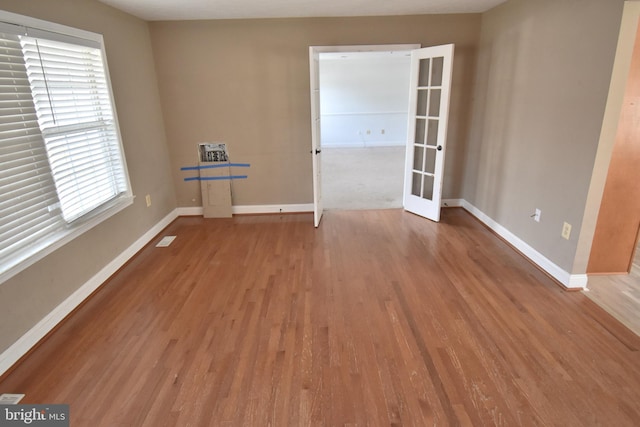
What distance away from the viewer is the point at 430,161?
14.5 feet

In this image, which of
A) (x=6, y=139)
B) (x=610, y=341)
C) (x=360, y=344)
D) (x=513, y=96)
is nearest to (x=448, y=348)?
(x=360, y=344)

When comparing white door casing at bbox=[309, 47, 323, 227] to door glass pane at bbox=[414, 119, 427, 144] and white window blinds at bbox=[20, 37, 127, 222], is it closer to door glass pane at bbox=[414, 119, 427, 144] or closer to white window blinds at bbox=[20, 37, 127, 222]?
door glass pane at bbox=[414, 119, 427, 144]

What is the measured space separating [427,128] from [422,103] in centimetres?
31

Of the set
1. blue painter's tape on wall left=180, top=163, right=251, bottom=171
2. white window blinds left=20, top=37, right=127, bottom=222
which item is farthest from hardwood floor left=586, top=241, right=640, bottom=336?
white window blinds left=20, top=37, right=127, bottom=222

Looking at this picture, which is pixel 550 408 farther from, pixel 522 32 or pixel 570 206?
pixel 522 32

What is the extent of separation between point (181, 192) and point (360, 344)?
338 cm

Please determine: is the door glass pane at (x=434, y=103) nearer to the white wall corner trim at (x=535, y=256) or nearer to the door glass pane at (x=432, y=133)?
the door glass pane at (x=432, y=133)

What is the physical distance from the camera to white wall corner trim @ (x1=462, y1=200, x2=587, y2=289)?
280cm

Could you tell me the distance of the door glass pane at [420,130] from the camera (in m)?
4.37

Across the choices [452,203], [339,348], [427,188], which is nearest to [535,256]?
[427,188]

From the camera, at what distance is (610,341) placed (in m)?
2.23

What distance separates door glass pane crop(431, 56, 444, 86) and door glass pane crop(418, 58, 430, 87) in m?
0.09

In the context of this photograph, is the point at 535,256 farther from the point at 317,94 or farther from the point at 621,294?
the point at 317,94

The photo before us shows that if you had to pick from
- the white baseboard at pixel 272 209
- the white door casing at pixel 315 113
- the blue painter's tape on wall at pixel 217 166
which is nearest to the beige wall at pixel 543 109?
the white door casing at pixel 315 113
